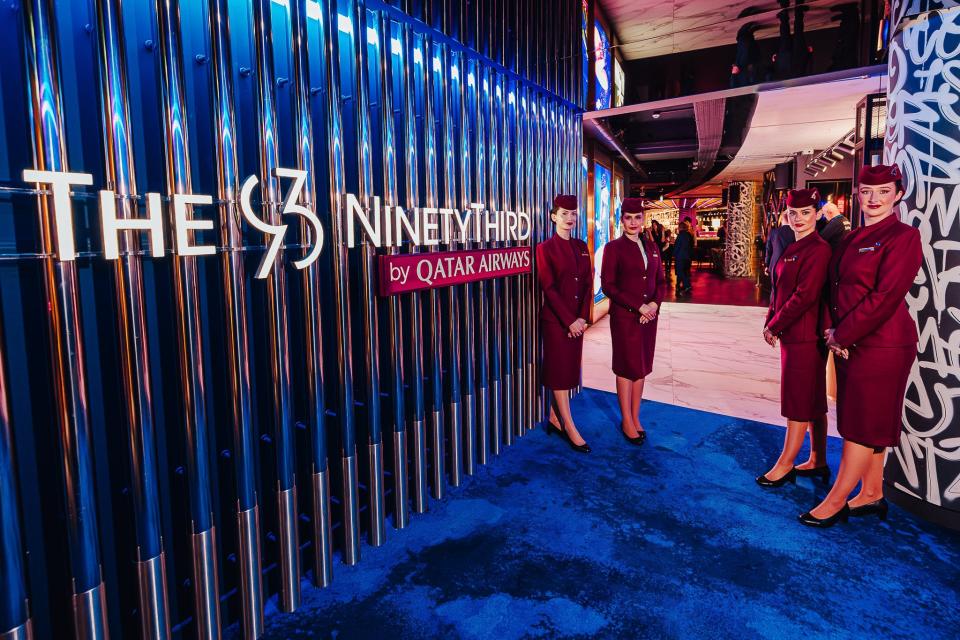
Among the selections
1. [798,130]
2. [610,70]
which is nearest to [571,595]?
[610,70]

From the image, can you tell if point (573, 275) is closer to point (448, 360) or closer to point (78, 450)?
point (448, 360)

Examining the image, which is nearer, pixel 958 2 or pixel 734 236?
pixel 958 2

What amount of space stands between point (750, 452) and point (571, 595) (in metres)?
1.96

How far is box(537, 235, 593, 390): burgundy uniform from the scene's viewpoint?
3564 millimetres

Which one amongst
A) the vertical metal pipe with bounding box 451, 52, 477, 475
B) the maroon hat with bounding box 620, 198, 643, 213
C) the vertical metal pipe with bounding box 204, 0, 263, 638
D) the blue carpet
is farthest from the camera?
the maroon hat with bounding box 620, 198, 643, 213

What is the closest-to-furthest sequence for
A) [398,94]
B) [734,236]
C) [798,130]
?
1. [398,94]
2. [798,130]
3. [734,236]

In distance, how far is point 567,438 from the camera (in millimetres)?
3748

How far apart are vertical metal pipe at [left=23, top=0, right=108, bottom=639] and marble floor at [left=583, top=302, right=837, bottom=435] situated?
13.3 ft

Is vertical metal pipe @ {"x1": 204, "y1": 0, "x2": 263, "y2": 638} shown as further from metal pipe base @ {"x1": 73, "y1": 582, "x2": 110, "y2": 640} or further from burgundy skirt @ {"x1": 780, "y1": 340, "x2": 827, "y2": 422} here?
burgundy skirt @ {"x1": 780, "y1": 340, "x2": 827, "y2": 422}

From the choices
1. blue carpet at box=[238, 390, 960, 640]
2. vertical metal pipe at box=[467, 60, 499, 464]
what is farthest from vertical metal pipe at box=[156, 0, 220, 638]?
vertical metal pipe at box=[467, 60, 499, 464]

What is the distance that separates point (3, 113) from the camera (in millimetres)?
1412

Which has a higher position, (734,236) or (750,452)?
(734,236)

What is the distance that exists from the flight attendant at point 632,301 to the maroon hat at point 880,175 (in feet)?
4.21

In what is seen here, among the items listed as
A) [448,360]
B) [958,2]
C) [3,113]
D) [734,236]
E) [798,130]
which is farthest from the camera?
[734,236]
